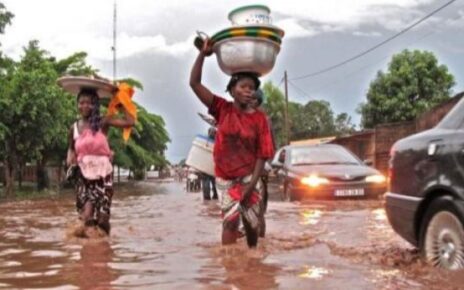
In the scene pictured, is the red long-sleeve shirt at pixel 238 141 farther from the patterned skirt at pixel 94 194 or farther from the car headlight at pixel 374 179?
the car headlight at pixel 374 179

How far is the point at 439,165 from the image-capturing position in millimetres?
4953

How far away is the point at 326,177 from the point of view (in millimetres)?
11352

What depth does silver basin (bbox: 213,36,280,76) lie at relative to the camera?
17.1 ft

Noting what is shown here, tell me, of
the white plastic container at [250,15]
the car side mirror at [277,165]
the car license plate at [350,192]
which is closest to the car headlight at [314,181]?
the car license plate at [350,192]

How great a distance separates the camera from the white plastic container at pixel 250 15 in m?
5.26

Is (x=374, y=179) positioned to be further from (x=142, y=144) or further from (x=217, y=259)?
(x=142, y=144)

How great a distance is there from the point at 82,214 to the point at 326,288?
12.3 feet

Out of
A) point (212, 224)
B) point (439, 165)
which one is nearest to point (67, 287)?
point (439, 165)

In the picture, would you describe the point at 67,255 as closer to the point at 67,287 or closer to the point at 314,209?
the point at 67,287

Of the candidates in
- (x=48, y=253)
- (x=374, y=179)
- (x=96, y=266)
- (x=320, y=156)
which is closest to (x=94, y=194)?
(x=48, y=253)

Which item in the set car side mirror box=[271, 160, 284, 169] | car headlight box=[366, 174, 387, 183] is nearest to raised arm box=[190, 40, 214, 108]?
car headlight box=[366, 174, 387, 183]

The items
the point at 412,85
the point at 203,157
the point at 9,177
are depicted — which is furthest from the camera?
the point at 412,85

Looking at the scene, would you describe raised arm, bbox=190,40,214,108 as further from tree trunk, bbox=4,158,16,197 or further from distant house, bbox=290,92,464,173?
tree trunk, bbox=4,158,16,197

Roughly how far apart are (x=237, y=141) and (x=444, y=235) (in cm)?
168
